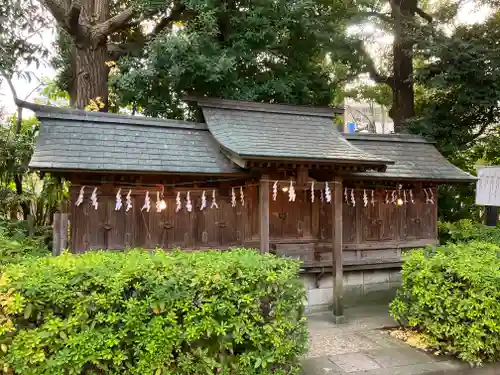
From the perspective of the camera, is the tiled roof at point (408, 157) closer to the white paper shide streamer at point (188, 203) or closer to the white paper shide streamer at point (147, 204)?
the white paper shide streamer at point (188, 203)

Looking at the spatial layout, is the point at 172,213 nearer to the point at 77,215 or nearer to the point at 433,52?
the point at 77,215

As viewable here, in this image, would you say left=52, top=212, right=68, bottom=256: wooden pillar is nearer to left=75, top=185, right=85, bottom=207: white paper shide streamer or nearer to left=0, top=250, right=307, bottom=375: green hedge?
left=75, top=185, right=85, bottom=207: white paper shide streamer

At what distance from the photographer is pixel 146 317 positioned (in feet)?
13.8

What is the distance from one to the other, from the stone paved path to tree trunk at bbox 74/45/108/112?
30.7ft

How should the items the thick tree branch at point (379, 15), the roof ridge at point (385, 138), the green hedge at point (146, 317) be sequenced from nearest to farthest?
the green hedge at point (146, 317) → the roof ridge at point (385, 138) → the thick tree branch at point (379, 15)

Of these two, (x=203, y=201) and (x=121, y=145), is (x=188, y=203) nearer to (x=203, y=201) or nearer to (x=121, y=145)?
(x=203, y=201)

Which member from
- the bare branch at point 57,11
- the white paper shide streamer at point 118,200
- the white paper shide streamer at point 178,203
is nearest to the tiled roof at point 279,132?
the white paper shide streamer at point 178,203

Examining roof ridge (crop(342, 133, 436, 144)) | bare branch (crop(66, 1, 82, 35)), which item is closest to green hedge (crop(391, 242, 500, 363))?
roof ridge (crop(342, 133, 436, 144))

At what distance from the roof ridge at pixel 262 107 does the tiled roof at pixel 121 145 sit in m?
0.85

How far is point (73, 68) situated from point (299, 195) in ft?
30.7

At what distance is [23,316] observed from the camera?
159 inches

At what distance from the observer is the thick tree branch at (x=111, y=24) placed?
11.0 m

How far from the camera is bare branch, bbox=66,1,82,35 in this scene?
32.9 ft

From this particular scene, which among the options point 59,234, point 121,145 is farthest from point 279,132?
point 59,234
